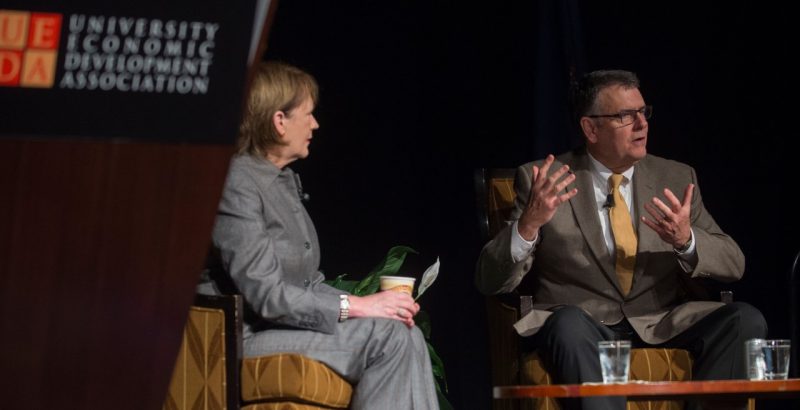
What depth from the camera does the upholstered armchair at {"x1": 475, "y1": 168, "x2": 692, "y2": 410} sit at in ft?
9.82

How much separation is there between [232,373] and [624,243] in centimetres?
133

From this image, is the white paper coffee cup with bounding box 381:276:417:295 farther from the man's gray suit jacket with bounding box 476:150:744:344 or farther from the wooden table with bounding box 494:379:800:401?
the wooden table with bounding box 494:379:800:401

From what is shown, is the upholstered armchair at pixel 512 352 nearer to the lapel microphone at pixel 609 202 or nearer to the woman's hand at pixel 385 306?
the lapel microphone at pixel 609 202

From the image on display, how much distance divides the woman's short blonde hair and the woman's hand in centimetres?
48

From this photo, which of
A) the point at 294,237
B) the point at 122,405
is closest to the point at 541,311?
the point at 294,237

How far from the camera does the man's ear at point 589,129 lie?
3408mm

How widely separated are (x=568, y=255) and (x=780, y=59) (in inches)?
51.9

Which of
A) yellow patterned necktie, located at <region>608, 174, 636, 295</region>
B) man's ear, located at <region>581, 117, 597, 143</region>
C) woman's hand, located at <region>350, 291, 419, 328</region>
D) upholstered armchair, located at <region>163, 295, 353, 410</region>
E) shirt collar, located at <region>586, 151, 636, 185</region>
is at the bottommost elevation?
upholstered armchair, located at <region>163, 295, 353, 410</region>

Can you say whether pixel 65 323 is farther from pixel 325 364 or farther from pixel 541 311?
pixel 541 311

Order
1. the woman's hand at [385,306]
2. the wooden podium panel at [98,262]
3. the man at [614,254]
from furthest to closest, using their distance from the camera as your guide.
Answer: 1. the man at [614,254]
2. the woman's hand at [385,306]
3. the wooden podium panel at [98,262]

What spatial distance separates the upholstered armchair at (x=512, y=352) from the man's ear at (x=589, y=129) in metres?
0.26

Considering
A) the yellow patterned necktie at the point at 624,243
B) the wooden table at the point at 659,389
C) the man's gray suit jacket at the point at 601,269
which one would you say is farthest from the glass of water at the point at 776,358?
Result: the yellow patterned necktie at the point at 624,243

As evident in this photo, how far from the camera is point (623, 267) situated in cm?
326

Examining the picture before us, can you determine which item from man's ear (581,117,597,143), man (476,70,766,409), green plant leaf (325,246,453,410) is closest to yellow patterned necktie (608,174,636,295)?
man (476,70,766,409)
